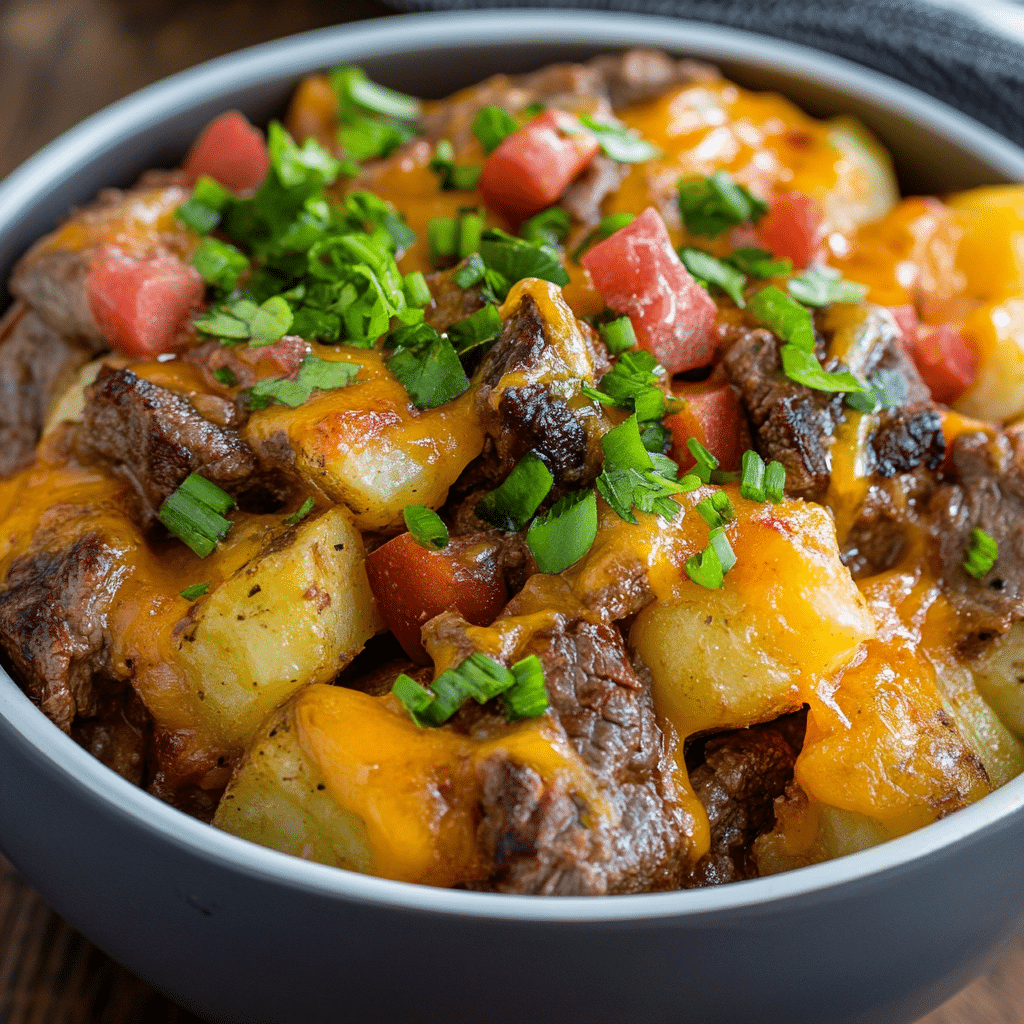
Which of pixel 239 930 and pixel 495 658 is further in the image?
pixel 495 658

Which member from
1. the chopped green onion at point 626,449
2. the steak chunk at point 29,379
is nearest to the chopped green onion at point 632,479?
the chopped green onion at point 626,449

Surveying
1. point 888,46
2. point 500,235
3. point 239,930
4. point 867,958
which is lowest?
point 239,930

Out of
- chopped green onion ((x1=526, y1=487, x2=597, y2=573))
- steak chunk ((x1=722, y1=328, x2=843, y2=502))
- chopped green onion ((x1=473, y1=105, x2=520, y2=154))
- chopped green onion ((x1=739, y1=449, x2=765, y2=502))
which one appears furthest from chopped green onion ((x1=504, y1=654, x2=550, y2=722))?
chopped green onion ((x1=473, y1=105, x2=520, y2=154))

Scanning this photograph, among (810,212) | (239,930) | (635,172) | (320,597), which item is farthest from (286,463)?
(810,212)

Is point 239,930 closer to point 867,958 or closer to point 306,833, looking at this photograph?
point 306,833

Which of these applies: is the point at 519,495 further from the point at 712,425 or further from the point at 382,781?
the point at 382,781

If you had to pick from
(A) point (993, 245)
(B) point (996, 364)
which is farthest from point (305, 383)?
(A) point (993, 245)
